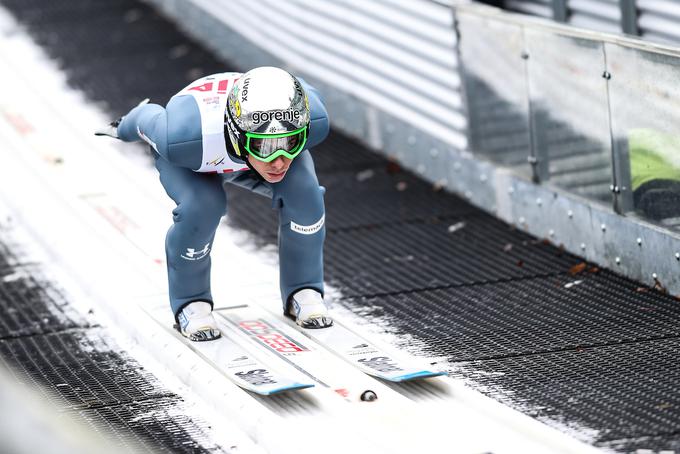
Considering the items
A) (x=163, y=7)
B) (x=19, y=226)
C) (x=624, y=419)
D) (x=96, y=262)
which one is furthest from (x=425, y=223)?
(x=163, y=7)

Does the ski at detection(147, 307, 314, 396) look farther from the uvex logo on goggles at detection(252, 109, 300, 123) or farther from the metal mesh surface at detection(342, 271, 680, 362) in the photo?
the uvex logo on goggles at detection(252, 109, 300, 123)

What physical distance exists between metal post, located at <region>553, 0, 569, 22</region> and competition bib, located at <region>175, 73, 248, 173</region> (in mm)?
3527

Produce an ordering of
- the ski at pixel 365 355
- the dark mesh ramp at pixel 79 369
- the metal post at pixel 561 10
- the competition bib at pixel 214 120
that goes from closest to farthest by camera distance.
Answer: the ski at pixel 365 355
the competition bib at pixel 214 120
the dark mesh ramp at pixel 79 369
the metal post at pixel 561 10

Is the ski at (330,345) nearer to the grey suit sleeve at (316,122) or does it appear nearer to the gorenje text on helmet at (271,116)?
the grey suit sleeve at (316,122)

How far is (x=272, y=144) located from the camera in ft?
19.5

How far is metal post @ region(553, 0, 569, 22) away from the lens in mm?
9227

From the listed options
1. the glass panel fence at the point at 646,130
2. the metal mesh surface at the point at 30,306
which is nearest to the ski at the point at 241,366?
the metal mesh surface at the point at 30,306

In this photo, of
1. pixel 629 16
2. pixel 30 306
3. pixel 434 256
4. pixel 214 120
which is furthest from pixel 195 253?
pixel 629 16

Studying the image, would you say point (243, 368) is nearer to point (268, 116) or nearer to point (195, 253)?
point (195, 253)

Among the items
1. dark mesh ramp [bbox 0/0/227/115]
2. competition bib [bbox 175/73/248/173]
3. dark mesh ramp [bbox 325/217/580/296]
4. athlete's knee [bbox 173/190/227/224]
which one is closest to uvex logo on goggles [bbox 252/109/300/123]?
competition bib [bbox 175/73/248/173]

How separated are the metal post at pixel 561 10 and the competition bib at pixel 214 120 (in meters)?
3.53

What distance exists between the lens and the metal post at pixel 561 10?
9.23 meters

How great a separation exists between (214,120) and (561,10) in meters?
3.83

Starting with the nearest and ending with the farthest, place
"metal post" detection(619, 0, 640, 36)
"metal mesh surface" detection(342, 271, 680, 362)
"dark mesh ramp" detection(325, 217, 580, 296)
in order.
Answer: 1. "metal mesh surface" detection(342, 271, 680, 362)
2. "dark mesh ramp" detection(325, 217, 580, 296)
3. "metal post" detection(619, 0, 640, 36)
